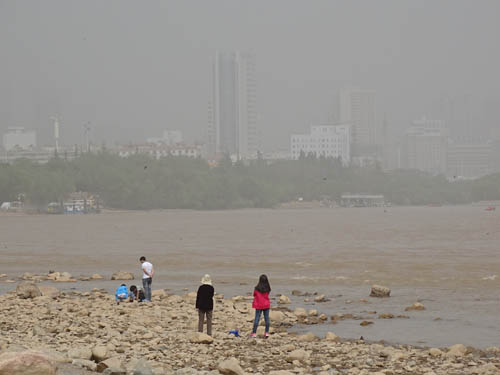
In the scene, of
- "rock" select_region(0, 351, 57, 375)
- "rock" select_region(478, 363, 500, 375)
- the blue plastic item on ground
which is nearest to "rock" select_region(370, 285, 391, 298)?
the blue plastic item on ground

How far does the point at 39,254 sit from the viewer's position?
47.5 m

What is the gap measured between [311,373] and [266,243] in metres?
43.1

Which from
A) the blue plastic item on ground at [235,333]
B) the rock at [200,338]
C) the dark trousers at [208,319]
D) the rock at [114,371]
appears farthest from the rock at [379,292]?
the rock at [114,371]

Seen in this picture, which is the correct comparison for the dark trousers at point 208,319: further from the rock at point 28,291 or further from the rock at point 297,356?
the rock at point 28,291

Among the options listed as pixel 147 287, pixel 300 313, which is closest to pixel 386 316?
pixel 300 313

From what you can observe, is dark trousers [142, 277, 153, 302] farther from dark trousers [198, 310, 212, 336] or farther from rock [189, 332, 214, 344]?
rock [189, 332, 214, 344]

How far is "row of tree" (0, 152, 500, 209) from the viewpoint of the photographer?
443 feet

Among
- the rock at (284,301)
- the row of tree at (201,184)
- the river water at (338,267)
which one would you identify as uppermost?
the row of tree at (201,184)

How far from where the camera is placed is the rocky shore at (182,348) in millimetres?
12562

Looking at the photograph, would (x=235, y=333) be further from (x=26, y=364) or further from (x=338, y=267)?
(x=338, y=267)

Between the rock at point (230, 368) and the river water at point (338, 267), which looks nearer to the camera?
the rock at point (230, 368)

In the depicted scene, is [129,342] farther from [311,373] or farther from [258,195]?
[258,195]

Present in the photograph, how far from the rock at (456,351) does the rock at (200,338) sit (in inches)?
156

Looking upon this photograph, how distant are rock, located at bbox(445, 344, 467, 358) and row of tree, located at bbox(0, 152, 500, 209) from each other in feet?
388
